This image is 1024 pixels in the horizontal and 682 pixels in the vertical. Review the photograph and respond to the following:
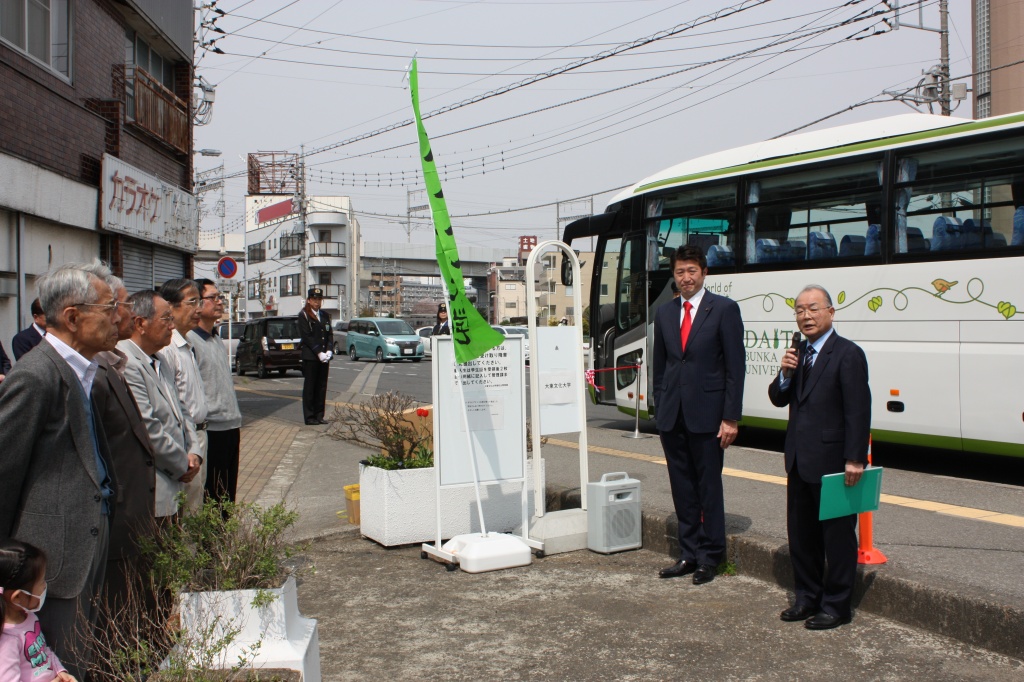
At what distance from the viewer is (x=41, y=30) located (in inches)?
445

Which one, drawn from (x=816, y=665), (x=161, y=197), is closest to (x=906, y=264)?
(x=816, y=665)

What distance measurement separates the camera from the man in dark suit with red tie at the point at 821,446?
193 inches

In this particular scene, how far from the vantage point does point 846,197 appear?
10430mm

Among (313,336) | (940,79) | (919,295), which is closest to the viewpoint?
(919,295)

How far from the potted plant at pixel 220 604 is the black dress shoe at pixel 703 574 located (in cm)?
289

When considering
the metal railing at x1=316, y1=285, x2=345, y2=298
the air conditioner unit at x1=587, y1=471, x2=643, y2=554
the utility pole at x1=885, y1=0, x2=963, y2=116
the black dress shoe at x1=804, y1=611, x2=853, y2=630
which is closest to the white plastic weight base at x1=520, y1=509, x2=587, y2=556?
the air conditioner unit at x1=587, y1=471, x2=643, y2=554

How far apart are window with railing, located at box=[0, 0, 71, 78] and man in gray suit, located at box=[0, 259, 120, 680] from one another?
8.41m

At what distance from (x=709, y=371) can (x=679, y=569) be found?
134cm

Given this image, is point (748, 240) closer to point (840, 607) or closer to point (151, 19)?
point (840, 607)

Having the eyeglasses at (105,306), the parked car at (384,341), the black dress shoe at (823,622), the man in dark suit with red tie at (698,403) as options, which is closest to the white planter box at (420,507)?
the man in dark suit with red tie at (698,403)

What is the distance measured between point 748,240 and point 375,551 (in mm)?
6701

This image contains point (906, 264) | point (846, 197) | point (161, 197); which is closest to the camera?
point (906, 264)

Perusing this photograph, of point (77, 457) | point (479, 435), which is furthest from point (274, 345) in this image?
point (77, 457)

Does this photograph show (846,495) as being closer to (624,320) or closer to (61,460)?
(61,460)
